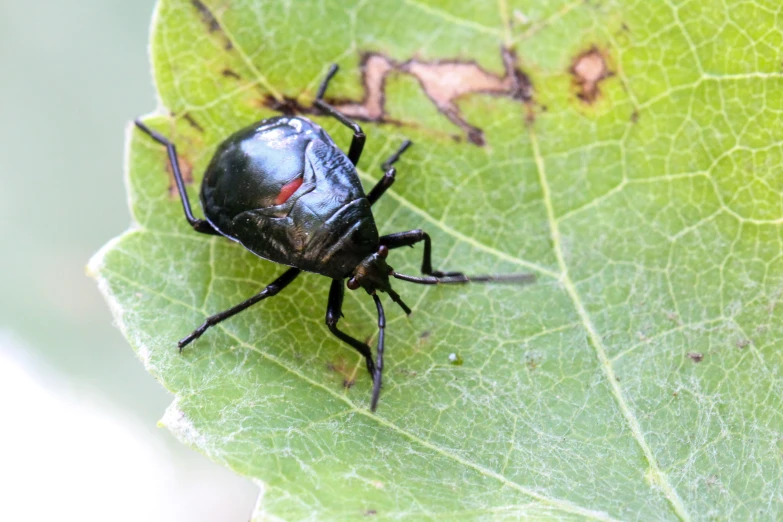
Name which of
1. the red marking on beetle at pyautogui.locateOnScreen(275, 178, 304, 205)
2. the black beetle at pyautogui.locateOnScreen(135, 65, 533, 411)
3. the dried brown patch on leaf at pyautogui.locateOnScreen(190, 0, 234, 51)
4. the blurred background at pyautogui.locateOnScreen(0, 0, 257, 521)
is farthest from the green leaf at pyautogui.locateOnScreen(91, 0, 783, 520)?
the blurred background at pyautogui.locateOnScreen(0, 0, 257, 521)

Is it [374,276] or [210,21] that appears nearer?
[374,276]

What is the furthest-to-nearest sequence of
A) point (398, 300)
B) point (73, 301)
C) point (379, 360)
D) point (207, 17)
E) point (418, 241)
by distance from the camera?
point (73, 301)
point (207, 17)
point (418, 241)
point (398, 300)
point (379, 360)

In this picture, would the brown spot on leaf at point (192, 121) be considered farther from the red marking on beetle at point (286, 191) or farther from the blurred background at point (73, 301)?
the blurred background at point (73, 301)

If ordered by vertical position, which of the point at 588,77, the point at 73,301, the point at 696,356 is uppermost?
the point at 588,77

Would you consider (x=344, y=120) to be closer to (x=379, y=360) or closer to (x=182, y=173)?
(x=182, y=173)

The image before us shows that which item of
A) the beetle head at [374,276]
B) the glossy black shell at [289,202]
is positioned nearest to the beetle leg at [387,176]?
the glossy black shell at [289,202]

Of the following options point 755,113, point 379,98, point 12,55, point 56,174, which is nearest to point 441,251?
point 379,98

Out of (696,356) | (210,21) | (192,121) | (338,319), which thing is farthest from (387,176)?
(696,356)
